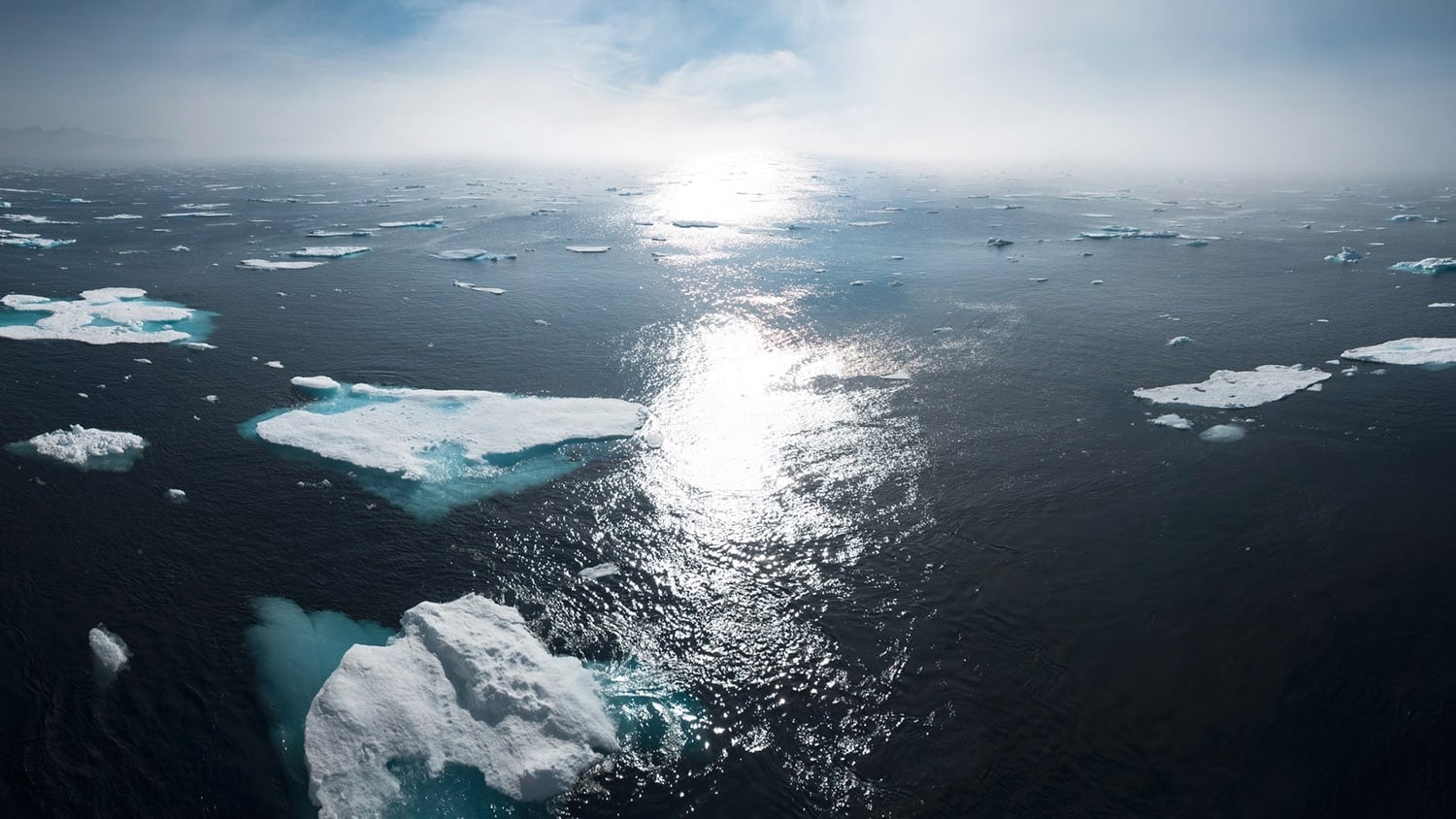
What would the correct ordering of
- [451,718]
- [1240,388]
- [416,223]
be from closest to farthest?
[451,718]
[1240,388]
[416,223]

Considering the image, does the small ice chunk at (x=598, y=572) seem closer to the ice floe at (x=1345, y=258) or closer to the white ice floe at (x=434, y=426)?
the white ice floe at (x=434, y=426)

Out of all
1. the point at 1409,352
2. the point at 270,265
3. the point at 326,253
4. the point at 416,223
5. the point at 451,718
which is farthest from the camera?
the point at 416,223

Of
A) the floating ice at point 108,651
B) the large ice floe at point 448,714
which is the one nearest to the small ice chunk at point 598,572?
the large ice floe at point 448,714

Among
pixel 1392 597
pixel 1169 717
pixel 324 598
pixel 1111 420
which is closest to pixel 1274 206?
pixel 1111 420

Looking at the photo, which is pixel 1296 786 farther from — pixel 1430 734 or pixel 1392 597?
pixel 1392 597

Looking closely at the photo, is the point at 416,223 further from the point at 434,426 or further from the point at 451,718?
the point at 451,718

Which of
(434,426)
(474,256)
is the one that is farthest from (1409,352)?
(474,256)

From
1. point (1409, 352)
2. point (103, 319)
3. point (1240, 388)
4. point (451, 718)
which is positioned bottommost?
point (451, 718)
